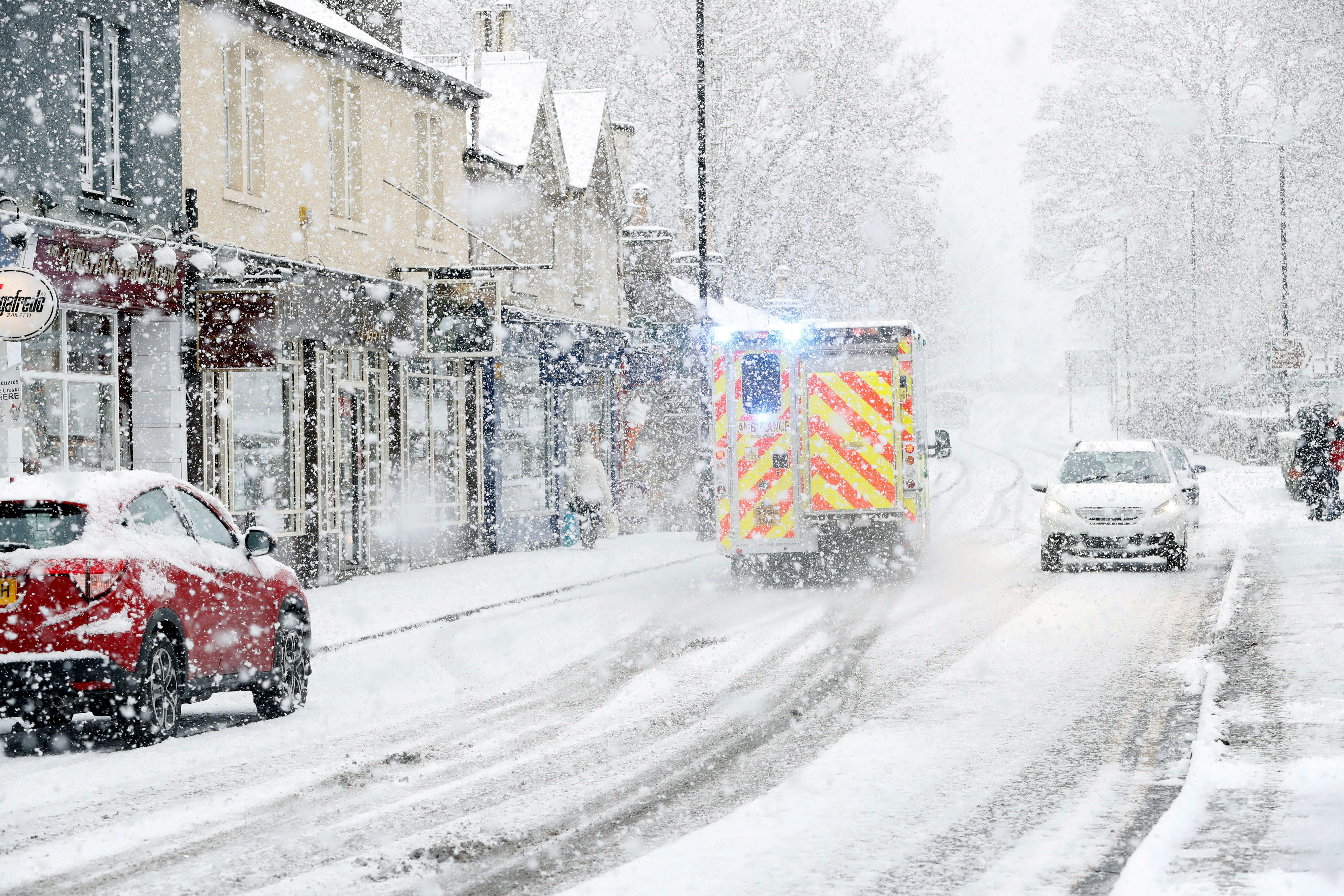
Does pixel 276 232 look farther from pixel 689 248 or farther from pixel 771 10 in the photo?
pixel 771 10

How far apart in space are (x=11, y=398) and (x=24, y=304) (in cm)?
78

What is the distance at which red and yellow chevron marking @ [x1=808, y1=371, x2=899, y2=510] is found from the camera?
20.8m

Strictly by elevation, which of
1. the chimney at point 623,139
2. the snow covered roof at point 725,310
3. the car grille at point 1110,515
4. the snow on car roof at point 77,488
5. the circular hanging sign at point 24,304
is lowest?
the car grille at point 1110,515

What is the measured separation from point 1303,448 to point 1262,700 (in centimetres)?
2134

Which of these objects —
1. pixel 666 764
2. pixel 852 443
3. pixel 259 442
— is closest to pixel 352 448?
pixel 259 442

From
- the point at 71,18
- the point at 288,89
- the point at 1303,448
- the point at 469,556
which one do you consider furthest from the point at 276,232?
the point at 1303,448

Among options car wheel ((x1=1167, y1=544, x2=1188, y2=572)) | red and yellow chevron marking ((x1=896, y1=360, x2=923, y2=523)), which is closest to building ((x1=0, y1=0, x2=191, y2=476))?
red and yellow chevron marking ((x1=896, y1=360, x2=923, y2=523))

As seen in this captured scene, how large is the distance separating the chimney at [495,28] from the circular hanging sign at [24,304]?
20629mm

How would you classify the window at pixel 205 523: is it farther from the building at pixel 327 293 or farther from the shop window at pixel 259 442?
the shop window at pixel 259 442

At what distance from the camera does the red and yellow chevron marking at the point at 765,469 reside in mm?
20938

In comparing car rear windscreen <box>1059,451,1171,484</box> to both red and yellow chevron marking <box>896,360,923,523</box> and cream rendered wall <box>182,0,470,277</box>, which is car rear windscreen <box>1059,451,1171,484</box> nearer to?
red and yellow chevron marking <box>896,360,923,523</box>

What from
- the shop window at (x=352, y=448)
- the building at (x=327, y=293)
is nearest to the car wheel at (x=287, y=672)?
the building at (x=327, y=293)

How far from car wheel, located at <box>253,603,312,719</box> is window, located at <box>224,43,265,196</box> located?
958 centimetres

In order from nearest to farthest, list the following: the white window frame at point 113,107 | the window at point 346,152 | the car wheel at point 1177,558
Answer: the white window frame at point 113,107, the car wheel at point 1177,558, the window at point 346,152
